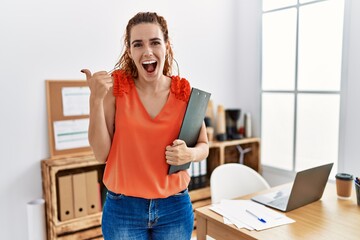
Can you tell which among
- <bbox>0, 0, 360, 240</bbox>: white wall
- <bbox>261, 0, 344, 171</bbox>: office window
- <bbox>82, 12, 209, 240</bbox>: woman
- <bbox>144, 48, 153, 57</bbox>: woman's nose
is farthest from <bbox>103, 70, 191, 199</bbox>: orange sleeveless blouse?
<bbox>261, 0, 344, 171</bbox>: office window

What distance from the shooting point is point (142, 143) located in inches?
48.3

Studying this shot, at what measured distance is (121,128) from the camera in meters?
1.23

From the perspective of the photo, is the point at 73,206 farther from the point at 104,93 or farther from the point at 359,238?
the point at 359,238

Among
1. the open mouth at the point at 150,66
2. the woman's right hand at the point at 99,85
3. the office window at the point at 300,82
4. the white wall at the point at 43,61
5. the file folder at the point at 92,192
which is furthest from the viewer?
the office window at the point at 300,82

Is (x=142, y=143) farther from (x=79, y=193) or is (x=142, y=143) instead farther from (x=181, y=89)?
(x=79, y=193)

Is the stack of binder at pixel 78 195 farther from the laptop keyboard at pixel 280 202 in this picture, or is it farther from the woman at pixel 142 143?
the laptop keyboard at pixel 280 202

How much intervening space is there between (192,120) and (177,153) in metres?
0.16

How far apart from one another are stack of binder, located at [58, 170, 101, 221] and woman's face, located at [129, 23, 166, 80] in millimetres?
1262

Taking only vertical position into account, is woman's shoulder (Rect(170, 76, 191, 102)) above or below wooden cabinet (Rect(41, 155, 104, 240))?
above

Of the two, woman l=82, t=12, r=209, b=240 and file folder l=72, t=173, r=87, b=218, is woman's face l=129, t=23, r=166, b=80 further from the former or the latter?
file folder l=72, t=173, r=87, b=218

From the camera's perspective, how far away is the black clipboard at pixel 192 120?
1.28m

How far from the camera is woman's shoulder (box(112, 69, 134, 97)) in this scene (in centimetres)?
126

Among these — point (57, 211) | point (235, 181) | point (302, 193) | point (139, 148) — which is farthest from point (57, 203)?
point (302, 193)

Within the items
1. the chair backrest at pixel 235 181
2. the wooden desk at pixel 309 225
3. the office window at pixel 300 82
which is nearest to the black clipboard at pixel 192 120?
the wooden desk at pixel 309 225
